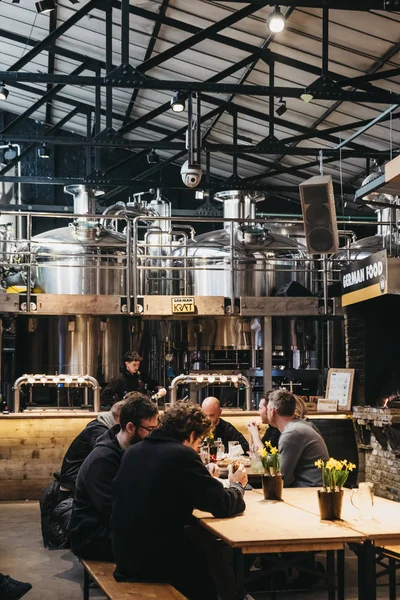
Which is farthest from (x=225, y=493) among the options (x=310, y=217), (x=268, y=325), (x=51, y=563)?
(x=268, y=325)

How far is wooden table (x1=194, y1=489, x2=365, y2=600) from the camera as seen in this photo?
455cm

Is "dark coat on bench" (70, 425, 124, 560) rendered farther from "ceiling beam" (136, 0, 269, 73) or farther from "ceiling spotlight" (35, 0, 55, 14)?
"ceiling beam" (136, 0, 269, 73)

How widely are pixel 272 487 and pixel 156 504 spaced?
1.27m

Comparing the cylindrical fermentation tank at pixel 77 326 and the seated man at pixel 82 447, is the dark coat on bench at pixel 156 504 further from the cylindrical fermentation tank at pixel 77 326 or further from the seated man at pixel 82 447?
the cylindrical fermentation tank at pixel 77 326

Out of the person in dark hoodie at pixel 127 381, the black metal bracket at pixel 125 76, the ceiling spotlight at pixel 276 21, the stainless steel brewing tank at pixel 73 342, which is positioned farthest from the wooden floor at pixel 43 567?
the ceiling spotlight at pixel 276 21

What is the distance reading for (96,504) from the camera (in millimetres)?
5789

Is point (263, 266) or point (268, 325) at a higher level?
point (263, 266)

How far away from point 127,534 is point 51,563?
349cm

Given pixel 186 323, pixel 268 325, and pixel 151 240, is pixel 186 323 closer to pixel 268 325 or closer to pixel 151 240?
pixel 268 325

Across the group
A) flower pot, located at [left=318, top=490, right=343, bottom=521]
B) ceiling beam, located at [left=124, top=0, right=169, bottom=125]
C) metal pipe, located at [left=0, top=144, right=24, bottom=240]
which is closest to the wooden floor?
flower pot, located at [left=318, top=490, right=343, bottom=521]

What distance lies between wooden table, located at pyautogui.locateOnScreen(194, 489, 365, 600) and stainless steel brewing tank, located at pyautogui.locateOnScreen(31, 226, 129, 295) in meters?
9.24

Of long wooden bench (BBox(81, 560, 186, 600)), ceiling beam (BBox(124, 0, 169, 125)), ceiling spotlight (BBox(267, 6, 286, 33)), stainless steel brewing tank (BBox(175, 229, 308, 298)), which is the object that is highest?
ceiling beam (BBox(124, 0, 169, 125))

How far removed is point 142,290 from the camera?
15.4 m

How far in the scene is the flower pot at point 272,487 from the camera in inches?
232
